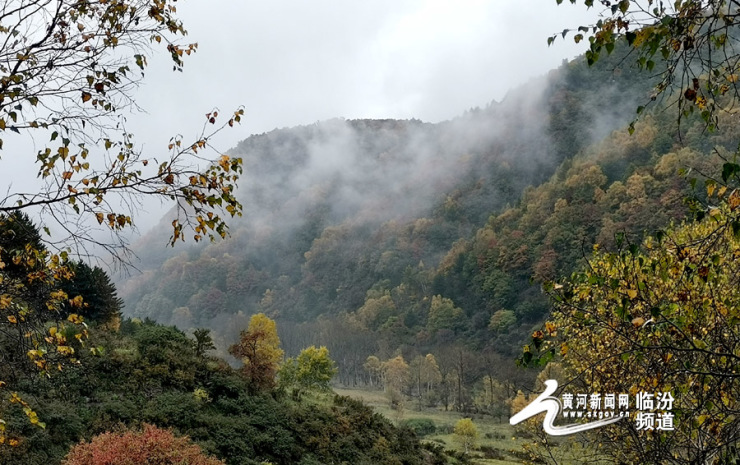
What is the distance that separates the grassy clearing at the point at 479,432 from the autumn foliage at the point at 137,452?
23170mm

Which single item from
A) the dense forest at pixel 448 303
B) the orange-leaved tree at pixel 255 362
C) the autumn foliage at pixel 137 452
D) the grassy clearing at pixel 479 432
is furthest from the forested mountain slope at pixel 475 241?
the autumn foliage at pixel 137 452

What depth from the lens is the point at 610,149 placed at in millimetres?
117188

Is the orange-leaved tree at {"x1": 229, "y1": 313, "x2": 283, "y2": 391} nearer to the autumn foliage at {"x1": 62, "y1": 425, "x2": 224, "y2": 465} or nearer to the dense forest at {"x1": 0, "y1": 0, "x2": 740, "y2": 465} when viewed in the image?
the dense forest at {"x1": 0, "y1": 0, "x2": 740, "y2": 465}

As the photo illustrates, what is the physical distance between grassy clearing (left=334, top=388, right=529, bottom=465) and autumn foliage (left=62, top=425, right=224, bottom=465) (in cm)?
2317

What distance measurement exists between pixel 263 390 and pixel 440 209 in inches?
5743

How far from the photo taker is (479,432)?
49531 mm

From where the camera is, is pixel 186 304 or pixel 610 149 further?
pixel 186 304

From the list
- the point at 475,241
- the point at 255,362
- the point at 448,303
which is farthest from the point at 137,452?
the point at 475,241

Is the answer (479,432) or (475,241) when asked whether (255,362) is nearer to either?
(479,432)

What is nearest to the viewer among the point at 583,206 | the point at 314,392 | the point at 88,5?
the point at 88,5

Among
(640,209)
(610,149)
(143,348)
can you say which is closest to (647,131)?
(610,149)

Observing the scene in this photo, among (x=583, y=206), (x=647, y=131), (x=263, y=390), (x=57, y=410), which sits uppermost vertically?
(x=647, y=131)

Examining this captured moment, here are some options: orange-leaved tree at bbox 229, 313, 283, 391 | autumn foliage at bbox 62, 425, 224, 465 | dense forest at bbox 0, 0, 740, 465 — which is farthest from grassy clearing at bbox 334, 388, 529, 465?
autumn foliage at bbox 62, 425, 224, 465

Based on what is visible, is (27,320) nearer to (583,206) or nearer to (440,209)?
(583,206)
